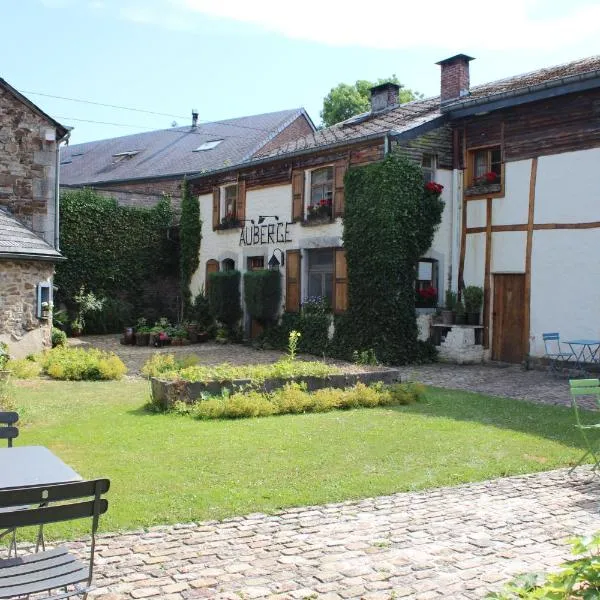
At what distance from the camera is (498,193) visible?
15906 millimetres

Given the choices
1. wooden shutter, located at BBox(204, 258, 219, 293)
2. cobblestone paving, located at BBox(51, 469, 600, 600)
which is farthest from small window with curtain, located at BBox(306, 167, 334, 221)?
cobblestone paving, located at BBox(51, 469, 600, 600)

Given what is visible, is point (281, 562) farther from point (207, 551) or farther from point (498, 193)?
point (498, 193)

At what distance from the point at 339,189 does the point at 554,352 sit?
6495mm

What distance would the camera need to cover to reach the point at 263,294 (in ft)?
62.8

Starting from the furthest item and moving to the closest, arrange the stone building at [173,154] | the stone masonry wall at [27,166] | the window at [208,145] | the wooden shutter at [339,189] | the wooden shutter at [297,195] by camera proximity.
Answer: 1. the window at [208,145]
2. the stone building at [173,154]
3. the wooden shutter at [297,195]
4. the wooden shutter at [339,189]
5. the stone masonry wall at [27,166]

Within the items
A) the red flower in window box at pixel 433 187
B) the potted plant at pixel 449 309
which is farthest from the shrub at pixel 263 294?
the red flower in window box at pixel 433 187

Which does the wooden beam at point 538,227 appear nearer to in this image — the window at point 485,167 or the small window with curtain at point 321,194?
the window at point 485,167

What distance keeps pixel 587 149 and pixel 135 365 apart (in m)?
10.5

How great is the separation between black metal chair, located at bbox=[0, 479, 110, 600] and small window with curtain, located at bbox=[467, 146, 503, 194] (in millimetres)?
14109

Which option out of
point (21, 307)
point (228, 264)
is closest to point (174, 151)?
point (228, 264)

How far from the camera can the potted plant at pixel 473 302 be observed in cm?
1606

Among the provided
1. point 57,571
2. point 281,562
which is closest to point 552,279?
point 281,562

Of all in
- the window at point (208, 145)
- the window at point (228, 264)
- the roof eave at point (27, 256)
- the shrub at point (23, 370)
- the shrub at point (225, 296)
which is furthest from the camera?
the window at point (208, 145)

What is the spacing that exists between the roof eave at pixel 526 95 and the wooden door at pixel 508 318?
151 inches
